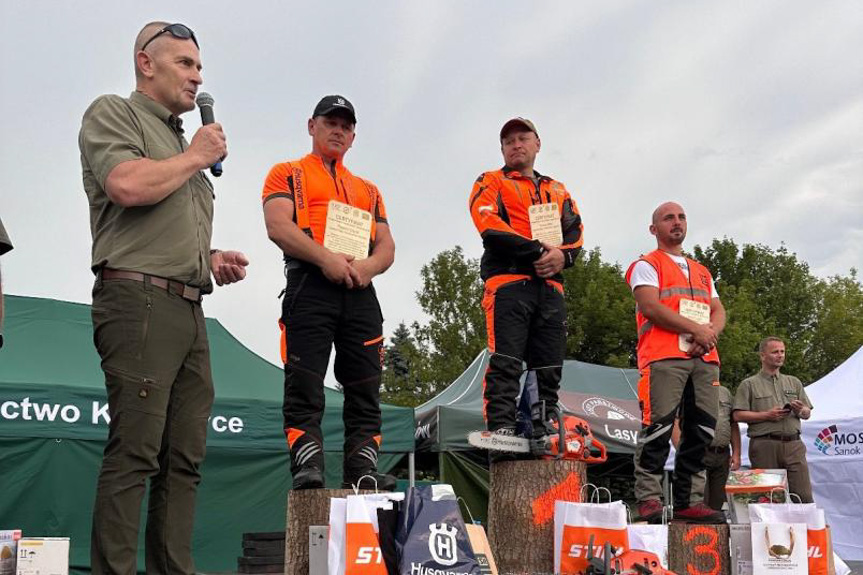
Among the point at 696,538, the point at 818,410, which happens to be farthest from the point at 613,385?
the point at 696,538

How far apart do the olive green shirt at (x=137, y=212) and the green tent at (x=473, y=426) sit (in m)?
9.05

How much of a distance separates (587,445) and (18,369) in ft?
18.3

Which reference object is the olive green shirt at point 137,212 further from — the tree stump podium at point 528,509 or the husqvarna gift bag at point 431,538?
the tree stump podium at point 528,509

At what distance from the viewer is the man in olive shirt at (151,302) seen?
8.97ft

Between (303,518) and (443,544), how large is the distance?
81cm

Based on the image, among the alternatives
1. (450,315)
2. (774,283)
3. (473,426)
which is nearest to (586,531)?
(473,426)

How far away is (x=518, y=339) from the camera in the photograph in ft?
16.1

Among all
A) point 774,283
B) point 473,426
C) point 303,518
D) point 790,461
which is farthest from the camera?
point 774,283

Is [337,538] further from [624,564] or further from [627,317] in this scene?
[627,317]

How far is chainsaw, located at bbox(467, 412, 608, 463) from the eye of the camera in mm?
4562

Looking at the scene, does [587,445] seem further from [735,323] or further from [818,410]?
[735,323]

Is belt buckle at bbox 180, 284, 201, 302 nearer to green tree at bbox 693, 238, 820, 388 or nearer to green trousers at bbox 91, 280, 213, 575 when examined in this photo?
green trousers at bbox 91, 280, 213, 575

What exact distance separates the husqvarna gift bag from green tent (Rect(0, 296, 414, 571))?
5.93 meters

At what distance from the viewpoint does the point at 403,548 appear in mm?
3061
